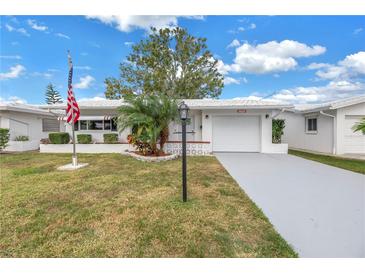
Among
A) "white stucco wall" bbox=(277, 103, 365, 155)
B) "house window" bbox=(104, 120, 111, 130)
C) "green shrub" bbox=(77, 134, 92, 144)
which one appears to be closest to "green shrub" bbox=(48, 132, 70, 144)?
"green shrub" bbox=(77, 134, 92, 144)

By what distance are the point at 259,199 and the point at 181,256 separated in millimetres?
2694

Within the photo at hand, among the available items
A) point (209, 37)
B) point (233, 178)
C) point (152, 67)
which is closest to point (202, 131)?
point (233, 178)

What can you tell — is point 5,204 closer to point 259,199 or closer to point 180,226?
point 180,226

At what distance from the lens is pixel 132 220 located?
3.59m

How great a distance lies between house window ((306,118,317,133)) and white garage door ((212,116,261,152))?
540cm

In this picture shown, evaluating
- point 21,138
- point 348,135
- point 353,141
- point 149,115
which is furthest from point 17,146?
point 353,141

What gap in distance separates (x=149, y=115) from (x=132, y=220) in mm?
6509

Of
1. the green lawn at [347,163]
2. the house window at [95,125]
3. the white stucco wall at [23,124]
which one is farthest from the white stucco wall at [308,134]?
the white stucco wall at [23,124]

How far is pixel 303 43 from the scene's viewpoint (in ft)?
41.8

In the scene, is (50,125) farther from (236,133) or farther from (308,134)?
(308,134)

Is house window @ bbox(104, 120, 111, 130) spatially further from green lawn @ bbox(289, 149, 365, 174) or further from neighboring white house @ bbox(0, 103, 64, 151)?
green lawn @ bbox(289, 149, 365, 174)

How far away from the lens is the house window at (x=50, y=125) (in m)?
16.6

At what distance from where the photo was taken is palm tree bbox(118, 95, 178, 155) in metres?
9.23

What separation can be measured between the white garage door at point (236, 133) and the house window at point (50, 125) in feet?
47.1
